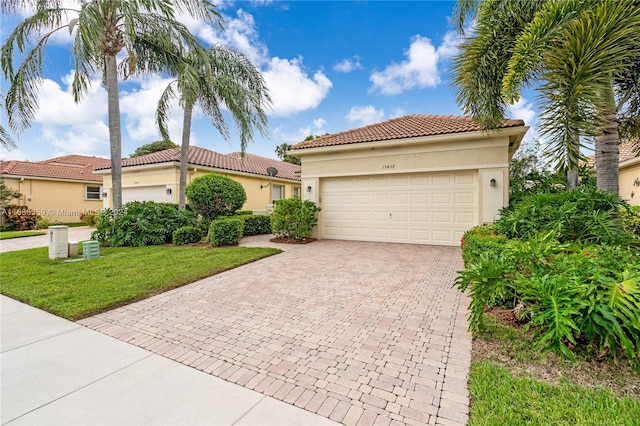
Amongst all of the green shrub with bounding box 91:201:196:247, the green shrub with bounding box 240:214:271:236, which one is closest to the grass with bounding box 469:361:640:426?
the green shrub with bounding box 91:201:196:247

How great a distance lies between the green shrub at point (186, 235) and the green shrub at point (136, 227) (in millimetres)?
654

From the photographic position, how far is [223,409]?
242 cm

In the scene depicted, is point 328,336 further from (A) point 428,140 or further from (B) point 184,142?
(B) point 184,142

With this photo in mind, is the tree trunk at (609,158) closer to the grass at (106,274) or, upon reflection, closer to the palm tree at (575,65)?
the palm tree at (575,65)

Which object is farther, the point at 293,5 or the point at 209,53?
the point at 209,53

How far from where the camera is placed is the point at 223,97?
43.1ft

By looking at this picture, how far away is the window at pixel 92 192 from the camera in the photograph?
22766mm

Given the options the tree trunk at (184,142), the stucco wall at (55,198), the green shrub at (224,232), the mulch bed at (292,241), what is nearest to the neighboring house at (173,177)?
the tree trunk at (184,142)

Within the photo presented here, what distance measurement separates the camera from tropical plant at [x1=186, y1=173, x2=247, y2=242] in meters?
10.2

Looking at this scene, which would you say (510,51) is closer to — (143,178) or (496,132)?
(496,132)

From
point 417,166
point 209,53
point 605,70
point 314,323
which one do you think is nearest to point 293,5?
point 209,53

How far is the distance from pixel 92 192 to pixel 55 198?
8.28ft

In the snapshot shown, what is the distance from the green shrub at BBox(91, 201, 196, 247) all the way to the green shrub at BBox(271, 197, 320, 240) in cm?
418

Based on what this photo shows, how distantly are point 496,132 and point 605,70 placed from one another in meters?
5.31
